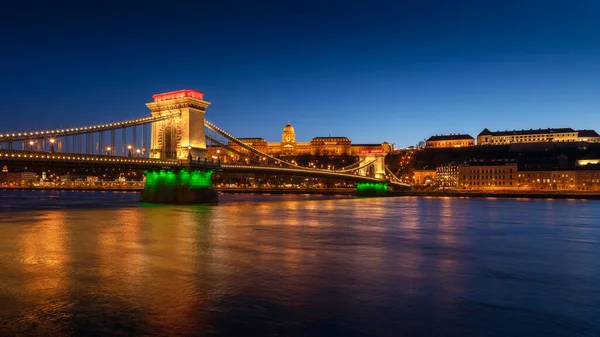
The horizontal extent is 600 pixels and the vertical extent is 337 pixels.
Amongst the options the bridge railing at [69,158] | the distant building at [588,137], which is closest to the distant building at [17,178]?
the bridge railing at [69,158]

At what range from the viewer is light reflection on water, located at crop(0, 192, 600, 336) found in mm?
10508

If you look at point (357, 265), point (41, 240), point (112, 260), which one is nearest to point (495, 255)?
point (357, 265)

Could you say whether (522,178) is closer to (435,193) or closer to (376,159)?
(435,193)

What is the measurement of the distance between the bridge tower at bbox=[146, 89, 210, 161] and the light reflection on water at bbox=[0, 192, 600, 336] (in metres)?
31.8

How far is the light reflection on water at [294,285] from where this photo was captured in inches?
414

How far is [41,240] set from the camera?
2466 cm

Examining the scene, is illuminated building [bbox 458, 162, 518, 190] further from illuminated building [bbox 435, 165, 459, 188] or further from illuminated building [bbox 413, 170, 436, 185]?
illuminated building [bbox 413, 170, 436, 185]

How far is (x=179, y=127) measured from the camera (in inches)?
2306

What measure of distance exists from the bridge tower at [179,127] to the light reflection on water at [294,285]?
Result: 104 ft

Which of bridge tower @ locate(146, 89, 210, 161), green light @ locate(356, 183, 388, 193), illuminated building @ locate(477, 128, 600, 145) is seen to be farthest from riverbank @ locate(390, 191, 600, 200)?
illuminated building @ locate(477, 128, 600, 145)

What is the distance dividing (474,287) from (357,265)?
15.8 feet

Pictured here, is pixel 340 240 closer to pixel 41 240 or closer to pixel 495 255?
pixel 495 255

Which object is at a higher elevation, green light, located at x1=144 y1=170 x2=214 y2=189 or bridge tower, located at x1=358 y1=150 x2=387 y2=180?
bridge tower, located at x1=358 y1=150 x2=387 y2=180

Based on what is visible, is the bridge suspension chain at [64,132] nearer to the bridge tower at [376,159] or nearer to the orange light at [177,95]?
the orange light at [177,95]
